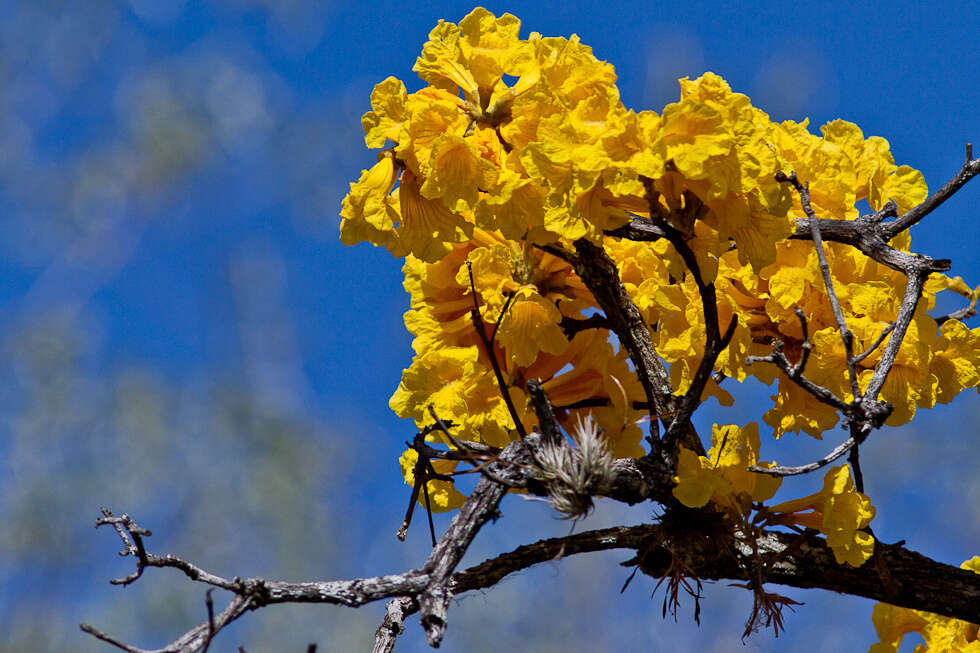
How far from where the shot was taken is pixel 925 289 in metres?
3.21

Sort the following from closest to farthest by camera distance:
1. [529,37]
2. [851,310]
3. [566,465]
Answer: [566,465]
[529,37]
[851,310]

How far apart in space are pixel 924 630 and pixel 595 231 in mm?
2103

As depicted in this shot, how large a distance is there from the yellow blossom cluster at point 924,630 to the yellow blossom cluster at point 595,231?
871mm

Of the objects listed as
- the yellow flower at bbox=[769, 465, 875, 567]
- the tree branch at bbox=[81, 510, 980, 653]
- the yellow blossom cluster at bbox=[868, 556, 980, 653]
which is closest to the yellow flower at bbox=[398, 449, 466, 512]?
the tree branch at bbox=[81, 510, 980, 653]

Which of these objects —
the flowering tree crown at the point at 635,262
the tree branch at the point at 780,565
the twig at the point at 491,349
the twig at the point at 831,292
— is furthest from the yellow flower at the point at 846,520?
the twig at the point at 491,349

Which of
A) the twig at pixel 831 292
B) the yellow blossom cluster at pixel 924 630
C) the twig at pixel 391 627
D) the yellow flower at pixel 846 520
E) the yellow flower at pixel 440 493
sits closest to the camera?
the twig at pixel 831 292

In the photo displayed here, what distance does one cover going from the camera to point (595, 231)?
264cm

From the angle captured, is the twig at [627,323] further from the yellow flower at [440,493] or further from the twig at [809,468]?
the yellow flower at [440,493]

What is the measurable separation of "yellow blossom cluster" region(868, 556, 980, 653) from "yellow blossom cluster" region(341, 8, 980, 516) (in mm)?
871

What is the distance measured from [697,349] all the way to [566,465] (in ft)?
2.80

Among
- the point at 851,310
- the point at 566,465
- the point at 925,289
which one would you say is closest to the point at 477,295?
the point at 566,465

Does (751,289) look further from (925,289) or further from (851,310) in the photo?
(925,289)

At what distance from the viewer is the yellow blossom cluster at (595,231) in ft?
8.55

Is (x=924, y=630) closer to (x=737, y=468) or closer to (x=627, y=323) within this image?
(x=737, y=468)
